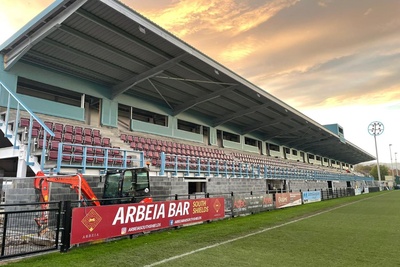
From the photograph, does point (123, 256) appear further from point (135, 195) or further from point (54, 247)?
point (135, 195)

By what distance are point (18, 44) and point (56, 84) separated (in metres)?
2.81

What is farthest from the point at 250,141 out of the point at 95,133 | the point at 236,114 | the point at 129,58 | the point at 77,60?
the point at 77,60

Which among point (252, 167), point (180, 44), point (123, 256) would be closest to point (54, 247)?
point (123, 256)

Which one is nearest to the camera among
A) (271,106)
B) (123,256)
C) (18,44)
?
(123,256)

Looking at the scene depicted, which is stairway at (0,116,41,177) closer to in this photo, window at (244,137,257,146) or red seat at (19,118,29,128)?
red seat at (19,118,29,128)

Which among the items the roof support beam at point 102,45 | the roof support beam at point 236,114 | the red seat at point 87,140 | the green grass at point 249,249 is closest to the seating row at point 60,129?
the red seat at point 87,140

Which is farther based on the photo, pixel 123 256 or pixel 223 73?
pixel 223 73

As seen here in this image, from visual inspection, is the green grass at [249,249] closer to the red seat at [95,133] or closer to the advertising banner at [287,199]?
the red seat at [95,133]

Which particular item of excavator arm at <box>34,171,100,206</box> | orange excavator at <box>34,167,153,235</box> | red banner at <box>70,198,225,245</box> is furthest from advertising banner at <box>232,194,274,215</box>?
excavator arm at <box>34,171,100,206</box>

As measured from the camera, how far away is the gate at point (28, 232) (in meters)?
6.57

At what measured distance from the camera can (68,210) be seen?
7.15 m

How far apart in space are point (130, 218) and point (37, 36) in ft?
31.5

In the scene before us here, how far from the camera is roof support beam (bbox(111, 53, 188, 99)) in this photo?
16938mm

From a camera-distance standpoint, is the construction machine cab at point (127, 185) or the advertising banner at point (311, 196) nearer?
the construction machine cab at point (127, 185)
